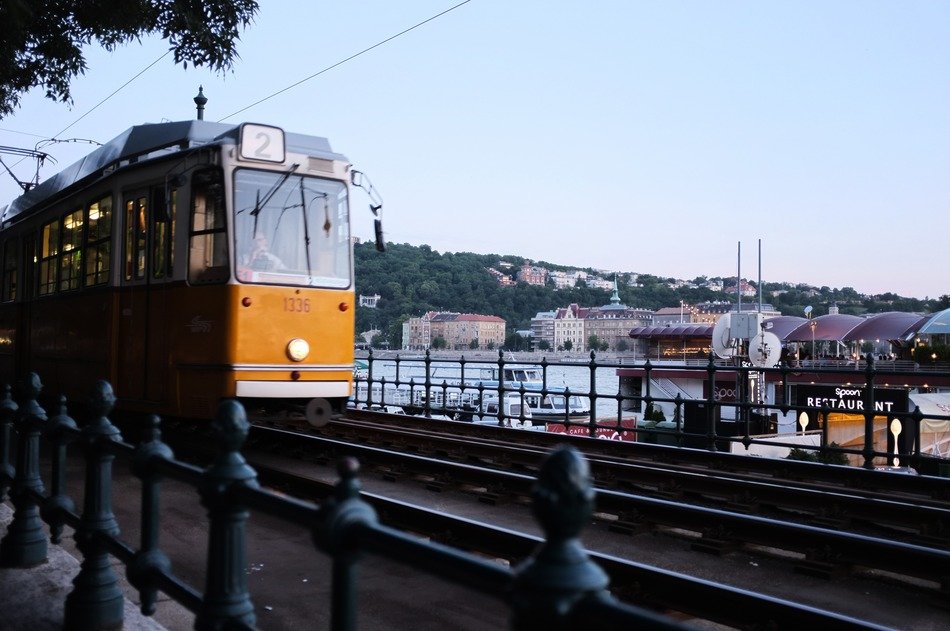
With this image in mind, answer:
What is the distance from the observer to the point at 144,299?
32.3 ft

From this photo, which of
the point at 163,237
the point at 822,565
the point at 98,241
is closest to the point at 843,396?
the point at 822,565

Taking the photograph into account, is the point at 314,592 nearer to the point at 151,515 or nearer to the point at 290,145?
the point at 151,515

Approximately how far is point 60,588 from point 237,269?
15.8ft

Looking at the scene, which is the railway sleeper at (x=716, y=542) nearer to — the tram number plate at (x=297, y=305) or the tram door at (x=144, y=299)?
the tram number plate at (x=297, y=305)

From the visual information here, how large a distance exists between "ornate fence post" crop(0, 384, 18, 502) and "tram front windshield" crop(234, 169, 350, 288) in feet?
11.4

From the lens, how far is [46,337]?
1241cm

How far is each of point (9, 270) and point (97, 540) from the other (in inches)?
469

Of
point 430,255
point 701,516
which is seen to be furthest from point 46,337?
point 430,255

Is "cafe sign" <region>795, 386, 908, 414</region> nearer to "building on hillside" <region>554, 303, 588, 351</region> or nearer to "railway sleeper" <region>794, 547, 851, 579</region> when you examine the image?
"railway sleeper" <region>794, 547, 851, 579</region>

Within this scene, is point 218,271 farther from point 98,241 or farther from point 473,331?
point 473,331

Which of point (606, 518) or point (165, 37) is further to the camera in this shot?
point (165, 37)

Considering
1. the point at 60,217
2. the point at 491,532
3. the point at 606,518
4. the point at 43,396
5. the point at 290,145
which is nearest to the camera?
the point at 491,532

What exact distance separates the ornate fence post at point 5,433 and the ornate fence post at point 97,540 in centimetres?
168

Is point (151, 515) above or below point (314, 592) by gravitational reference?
above
